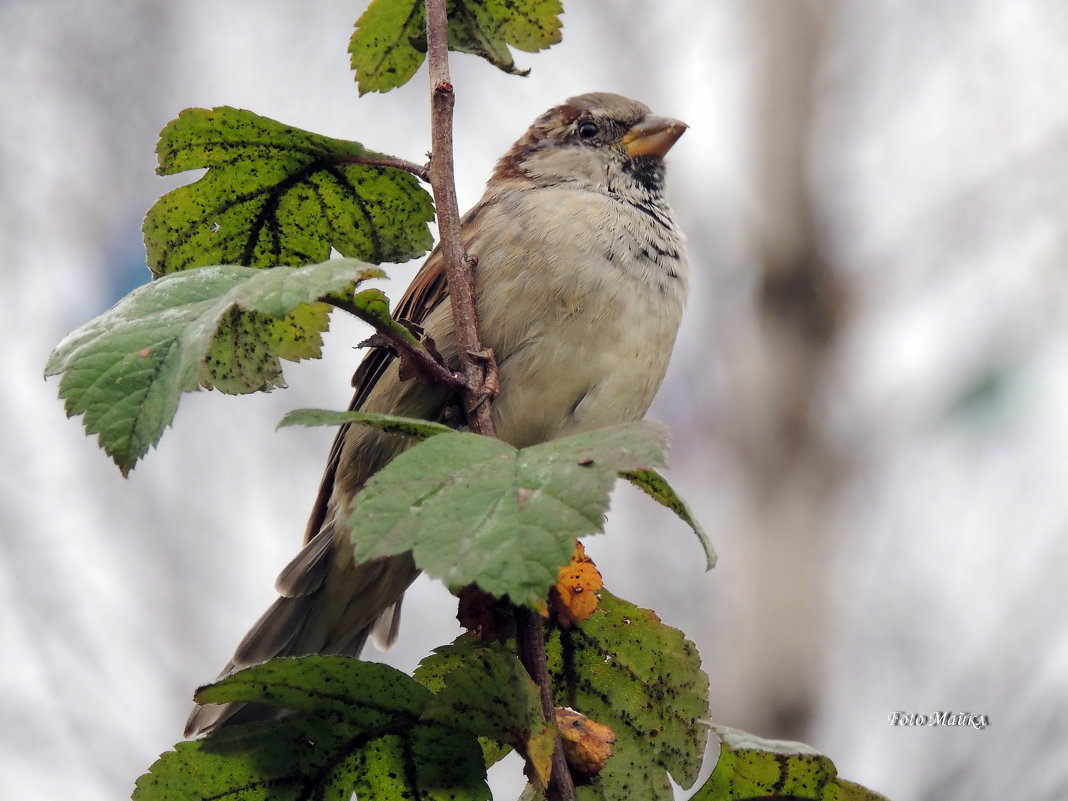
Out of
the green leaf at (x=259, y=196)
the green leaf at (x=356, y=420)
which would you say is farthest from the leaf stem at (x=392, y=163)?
the green leaf at (x=356, y=420)

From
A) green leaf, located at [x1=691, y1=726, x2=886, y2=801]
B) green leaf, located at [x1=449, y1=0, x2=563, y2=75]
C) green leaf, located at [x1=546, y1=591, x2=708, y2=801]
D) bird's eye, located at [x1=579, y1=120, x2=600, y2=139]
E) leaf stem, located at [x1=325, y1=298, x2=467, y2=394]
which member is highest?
bird's eye, located at [x1=579, y1=120, x2=600, y2=139]

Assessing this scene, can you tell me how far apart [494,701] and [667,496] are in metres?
→ 0.20

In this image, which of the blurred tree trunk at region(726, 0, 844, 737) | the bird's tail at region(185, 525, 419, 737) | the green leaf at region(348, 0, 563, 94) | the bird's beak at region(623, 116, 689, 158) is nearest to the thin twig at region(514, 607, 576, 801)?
the green leaf at region(348, 0, 563, 94)

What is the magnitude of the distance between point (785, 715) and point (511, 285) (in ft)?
10.3

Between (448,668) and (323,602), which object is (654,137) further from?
(448,668)

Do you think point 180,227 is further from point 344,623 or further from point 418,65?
point 344,623

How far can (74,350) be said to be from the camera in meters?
0.92

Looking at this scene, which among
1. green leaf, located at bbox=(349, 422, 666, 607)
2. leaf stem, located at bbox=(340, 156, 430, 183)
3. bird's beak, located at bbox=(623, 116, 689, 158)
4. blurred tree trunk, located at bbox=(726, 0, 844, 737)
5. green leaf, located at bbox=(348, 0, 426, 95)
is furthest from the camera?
blurred tree trunk, located at bbox=(726, 0, 844, 737)

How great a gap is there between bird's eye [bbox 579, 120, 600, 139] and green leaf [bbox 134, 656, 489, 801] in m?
1.66

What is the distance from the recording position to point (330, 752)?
3.15 ft

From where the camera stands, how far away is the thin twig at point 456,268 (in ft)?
3.38

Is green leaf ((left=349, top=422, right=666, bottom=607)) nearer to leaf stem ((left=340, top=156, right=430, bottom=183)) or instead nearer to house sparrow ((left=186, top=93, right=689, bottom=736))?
leaf stem ((left=340, top=156, right=430, bottom=183))

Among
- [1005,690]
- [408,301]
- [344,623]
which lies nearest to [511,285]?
[408,301]

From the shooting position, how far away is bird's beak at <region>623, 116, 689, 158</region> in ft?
7.77
